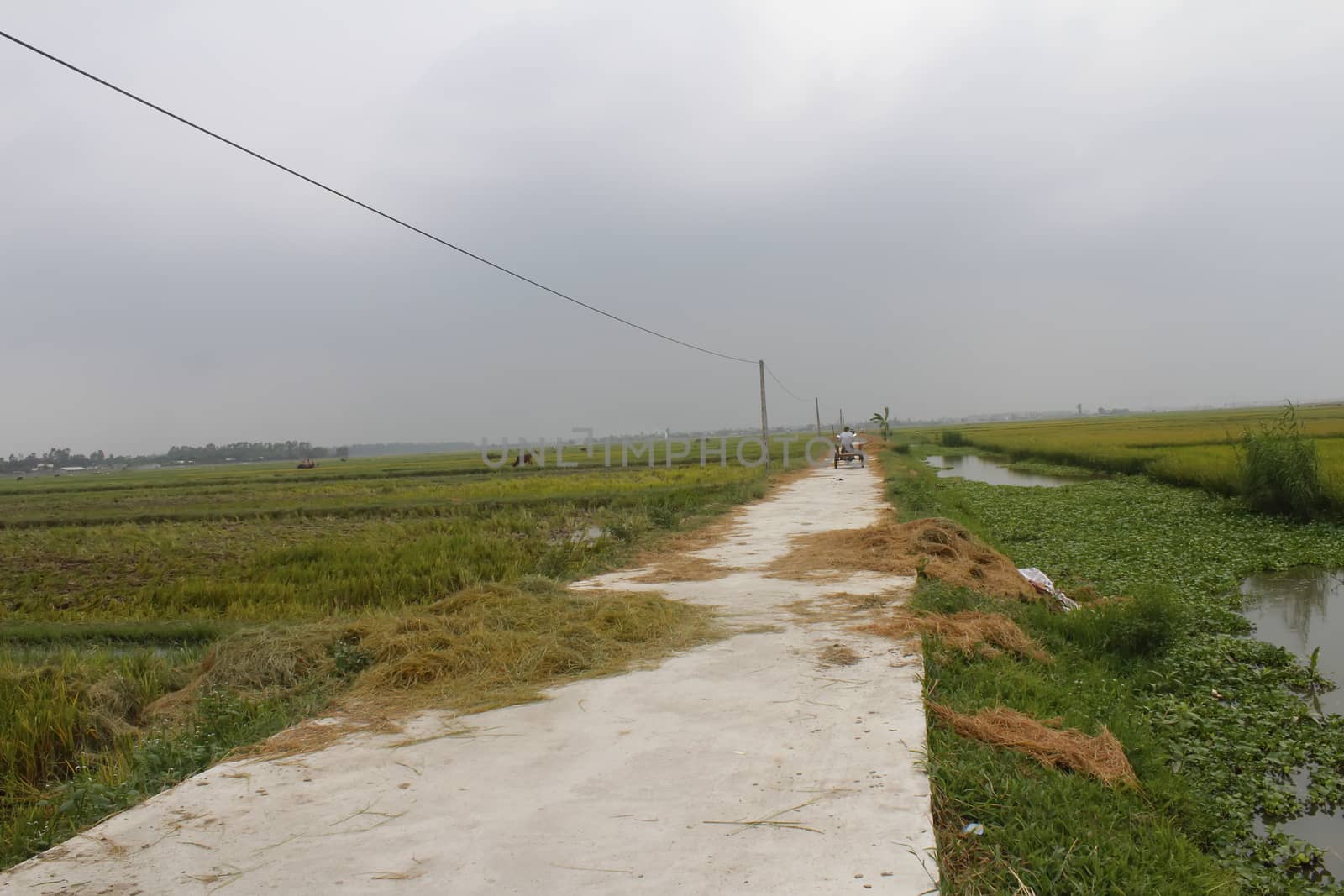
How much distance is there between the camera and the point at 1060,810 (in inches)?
118

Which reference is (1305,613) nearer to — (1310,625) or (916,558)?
(1310,625)

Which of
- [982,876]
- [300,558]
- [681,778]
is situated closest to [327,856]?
[681,778]

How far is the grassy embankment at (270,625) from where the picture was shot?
4.41 m

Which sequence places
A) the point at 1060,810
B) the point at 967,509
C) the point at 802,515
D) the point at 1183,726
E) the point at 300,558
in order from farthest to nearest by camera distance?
the point at 967,509, the point at 802,515, the point at 300,558, the point at 1183,726, the point at 1060,810

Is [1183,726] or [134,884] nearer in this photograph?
[134,884]

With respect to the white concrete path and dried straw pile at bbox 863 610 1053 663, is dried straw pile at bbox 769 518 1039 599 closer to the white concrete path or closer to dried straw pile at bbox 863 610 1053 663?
dried straw pile at bbox 863 610 1053 663

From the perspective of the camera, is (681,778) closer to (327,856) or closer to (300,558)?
(327,856)

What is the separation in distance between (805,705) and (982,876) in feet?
4.96

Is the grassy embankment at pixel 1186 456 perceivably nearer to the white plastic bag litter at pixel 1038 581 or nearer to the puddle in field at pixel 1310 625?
the puddle in field at pixel 1310 625

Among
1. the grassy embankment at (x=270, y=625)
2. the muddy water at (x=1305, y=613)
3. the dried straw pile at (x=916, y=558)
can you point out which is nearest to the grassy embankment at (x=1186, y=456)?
the muddy water at (x=1305, y=613)

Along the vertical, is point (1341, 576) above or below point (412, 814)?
below

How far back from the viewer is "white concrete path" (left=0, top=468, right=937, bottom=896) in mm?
2545

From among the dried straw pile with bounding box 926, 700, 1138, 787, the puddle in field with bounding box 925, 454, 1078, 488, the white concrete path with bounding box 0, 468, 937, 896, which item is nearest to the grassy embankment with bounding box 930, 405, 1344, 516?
the puddle in field with bounding box 925, 454, 1078, 488

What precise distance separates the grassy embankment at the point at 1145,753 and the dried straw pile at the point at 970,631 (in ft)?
0.36
